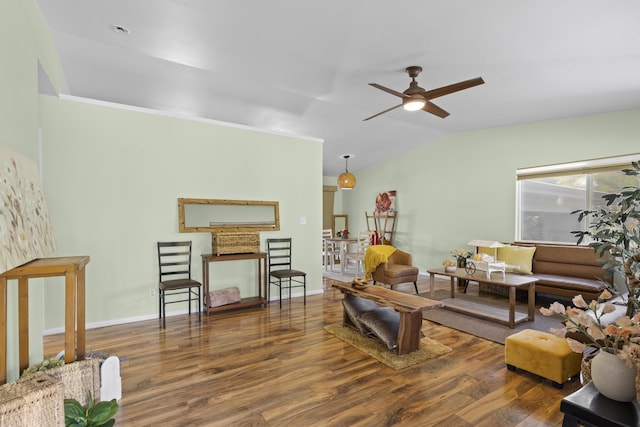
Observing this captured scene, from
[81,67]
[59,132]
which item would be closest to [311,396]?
[59,132]

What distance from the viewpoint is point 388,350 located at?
304cm

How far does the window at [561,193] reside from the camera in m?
4.57

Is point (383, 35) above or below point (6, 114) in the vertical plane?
above

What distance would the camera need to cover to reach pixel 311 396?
2.30 metres

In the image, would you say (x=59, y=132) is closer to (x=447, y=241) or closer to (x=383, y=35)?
(x=383, y=35)

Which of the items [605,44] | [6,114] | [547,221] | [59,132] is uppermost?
[605,44]

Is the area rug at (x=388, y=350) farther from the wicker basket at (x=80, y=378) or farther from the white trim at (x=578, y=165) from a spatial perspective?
the white trim at (x=578, y=165)

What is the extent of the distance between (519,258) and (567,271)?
2.03ft

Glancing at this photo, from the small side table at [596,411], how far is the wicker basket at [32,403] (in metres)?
2.26

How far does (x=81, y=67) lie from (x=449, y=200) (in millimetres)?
6234

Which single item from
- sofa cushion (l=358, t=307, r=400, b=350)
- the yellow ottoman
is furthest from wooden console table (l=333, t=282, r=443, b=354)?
the yellow ottoman

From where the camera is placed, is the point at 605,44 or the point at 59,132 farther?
the point at 59,132

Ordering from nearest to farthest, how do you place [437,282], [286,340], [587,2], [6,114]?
[6,114] → [587,2] → [286,340] → [437,282]

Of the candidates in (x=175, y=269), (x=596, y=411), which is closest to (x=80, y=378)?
(x=175, y=269)
